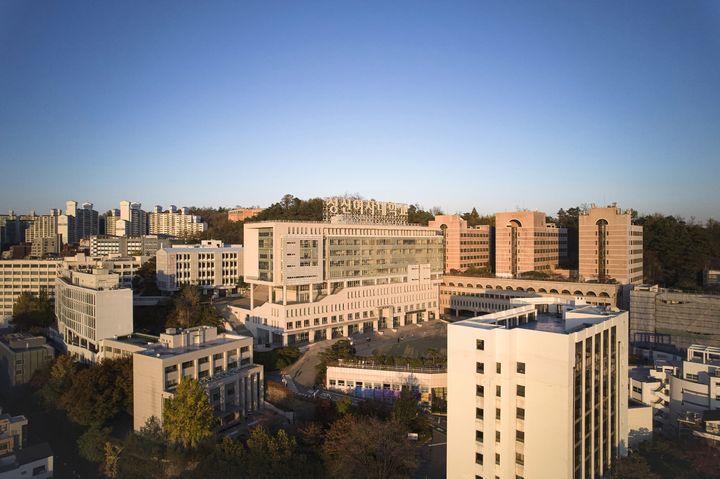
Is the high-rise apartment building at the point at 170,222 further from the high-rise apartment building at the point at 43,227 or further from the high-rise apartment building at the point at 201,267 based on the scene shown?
the high-rise apartment building at the point at 201,267

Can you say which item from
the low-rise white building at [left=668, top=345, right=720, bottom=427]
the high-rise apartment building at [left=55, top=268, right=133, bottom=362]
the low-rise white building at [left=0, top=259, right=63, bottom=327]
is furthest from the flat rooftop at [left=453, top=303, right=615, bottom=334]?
the low-rise white building at [left=0, top=259, right=63, bottom=327]

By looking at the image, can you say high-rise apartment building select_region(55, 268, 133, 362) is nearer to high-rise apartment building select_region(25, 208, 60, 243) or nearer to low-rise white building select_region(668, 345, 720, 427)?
low-rise white building select_region(668, 345, 720, 427)

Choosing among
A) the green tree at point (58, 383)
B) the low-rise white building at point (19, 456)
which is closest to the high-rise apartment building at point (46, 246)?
the green tree at point (58, 383)

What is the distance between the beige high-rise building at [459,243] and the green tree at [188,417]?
1990 centimetres

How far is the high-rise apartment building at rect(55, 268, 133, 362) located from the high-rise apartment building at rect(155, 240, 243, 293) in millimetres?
8514

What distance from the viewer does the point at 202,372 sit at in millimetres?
14664

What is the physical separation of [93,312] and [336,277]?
9.68 metres

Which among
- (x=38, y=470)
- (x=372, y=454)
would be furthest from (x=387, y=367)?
(x=38, y=470)

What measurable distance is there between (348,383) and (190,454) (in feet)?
19.8

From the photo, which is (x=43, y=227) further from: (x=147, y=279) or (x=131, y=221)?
(x=147, y=279)

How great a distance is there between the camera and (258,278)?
71.5 feet

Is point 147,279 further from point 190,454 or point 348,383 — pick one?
point 190,454

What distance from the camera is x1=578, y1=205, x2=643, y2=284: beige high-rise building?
2561cm

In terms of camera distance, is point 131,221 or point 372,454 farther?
point 131,221
